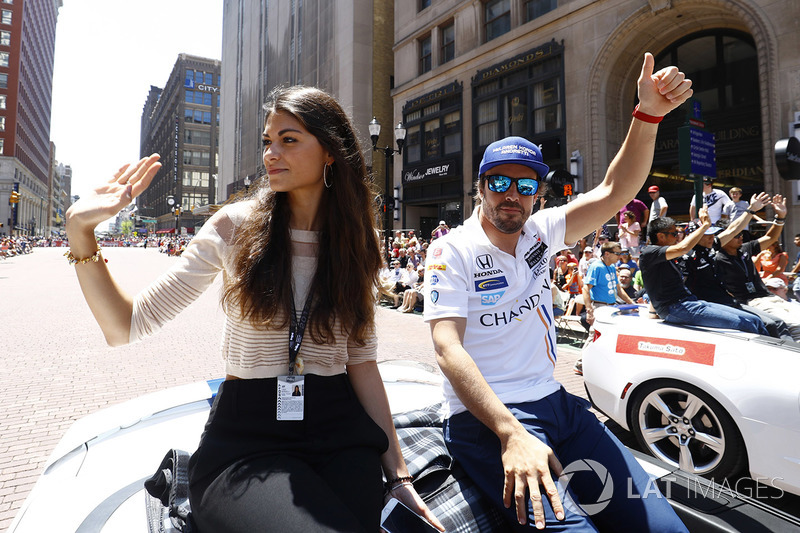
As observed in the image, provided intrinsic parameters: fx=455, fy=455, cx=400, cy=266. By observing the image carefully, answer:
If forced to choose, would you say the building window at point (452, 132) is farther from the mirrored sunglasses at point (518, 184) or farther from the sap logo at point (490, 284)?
the sap logo at point (490, 284)

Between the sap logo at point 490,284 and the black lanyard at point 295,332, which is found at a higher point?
the sap logo at point 490,284

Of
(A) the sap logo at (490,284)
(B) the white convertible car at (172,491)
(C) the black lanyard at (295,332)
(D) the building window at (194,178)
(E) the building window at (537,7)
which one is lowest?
(B) the white convertible car at (172,491)

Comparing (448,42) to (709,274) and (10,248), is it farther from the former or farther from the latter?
(10,248)

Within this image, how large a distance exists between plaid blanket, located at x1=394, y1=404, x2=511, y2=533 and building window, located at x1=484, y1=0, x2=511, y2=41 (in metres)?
23.1

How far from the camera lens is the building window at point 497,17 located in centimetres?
2119

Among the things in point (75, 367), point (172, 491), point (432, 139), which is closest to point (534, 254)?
point (172, 491)

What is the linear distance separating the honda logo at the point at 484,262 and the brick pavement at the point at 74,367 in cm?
66

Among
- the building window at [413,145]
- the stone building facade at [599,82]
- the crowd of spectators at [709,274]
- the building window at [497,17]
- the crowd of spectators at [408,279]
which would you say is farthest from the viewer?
the building window at [413,145]

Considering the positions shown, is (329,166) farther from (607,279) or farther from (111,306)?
(607,279)

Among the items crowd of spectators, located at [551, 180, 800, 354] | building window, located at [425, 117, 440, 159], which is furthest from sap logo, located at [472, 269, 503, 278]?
building window, located at [425, 117, 440, 159]

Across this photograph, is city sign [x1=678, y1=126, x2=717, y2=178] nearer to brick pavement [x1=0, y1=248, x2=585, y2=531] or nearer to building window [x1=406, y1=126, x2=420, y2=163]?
brick pavement [x1=0, y1=248, x2=585, y2=531]

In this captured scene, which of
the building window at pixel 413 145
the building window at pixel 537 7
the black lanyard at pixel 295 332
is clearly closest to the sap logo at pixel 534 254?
the black lanyard at pixel 295 332

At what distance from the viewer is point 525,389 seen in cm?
188

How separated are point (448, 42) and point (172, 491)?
2680 centimetres
